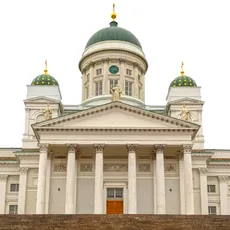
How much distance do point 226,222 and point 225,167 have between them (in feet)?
75.8

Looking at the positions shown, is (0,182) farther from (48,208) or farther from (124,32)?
(124,32)

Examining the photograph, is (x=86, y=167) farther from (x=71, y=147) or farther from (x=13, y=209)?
(x=13, y=209)

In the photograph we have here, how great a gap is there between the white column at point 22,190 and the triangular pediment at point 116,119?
876cm

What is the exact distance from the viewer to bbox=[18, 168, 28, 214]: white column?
44.3 m

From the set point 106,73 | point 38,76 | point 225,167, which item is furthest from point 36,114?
point 225,167

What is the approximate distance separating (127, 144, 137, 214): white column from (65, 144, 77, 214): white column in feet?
13.5

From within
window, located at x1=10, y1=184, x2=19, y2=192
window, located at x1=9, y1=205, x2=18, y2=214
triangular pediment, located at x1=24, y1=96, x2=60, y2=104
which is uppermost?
triangular pediment, located at x1=24, y1=96, x2=60, y2=104

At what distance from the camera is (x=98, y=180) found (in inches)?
1465

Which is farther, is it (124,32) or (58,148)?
(124,32)

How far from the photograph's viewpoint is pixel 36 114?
1955 inches

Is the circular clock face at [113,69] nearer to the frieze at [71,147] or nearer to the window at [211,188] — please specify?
the window at [211,188]

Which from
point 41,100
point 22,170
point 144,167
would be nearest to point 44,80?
point 41,100

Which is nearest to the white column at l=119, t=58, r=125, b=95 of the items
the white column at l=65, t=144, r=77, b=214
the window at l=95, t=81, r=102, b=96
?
the window at l=95, t=81, r=102, b=96

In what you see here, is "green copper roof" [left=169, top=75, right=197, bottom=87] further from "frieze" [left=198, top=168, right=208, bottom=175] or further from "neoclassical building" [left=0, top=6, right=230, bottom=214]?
"frieze" [left=198, top=168, right=208, bottom=175]
